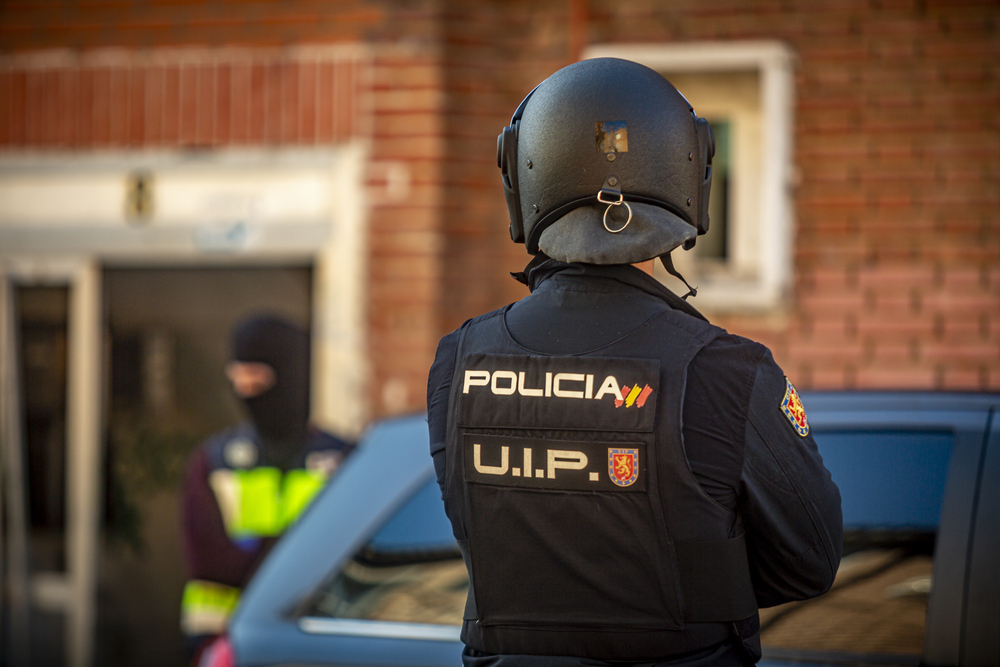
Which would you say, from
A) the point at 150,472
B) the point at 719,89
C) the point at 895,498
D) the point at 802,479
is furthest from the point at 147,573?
the point at 802,479

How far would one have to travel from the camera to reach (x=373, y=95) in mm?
4723

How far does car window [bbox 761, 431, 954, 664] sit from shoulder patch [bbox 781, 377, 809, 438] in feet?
2.50

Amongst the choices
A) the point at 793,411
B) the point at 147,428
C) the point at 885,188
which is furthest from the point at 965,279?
the point at 147,428

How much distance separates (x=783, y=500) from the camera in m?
1.27

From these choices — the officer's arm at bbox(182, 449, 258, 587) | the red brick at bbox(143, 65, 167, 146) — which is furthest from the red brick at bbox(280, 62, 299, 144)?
the officer's arm at bbox(182, 449, 258, 587)

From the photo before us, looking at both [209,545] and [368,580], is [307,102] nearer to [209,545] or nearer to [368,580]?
[209,545]

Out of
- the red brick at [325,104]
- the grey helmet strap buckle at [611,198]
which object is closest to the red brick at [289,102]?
the red brick at [325,104]

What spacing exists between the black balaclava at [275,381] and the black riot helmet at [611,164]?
2.28 m

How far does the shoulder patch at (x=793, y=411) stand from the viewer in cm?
130

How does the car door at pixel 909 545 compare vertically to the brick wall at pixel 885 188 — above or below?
below

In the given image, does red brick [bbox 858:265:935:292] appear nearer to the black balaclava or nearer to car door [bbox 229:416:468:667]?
the black balaclava

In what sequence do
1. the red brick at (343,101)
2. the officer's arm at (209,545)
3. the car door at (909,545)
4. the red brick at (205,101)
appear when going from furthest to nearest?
the red brick at (205,101)
the red brick at (343,101)
the officer's arm at (209,545)
the car door at (909,545)

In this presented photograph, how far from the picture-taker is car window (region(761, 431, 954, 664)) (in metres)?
1.90

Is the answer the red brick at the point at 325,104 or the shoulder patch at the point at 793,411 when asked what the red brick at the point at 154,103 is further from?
the shoulder patch at the point at 793,411
